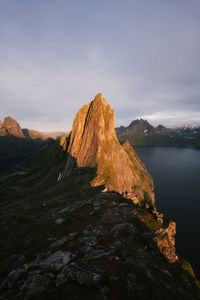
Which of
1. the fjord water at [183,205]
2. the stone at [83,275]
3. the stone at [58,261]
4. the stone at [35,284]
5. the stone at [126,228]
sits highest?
the stone at [83,275]

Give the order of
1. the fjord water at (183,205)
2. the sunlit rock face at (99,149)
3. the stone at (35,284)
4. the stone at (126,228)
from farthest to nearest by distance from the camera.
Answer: the sunlit rock face at (99,149)
the fjord water at (183,205)
the stone at (126,228)
the stone at (35,284)

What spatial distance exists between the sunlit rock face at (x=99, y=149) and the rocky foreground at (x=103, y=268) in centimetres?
3284

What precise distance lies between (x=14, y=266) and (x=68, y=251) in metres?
5.69

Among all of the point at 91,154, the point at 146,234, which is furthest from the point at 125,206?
the point at 91,154

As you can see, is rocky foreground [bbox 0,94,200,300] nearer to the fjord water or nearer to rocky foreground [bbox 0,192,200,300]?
rocky foreground [bbox 0,192,200,300]

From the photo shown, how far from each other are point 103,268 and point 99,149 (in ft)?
177

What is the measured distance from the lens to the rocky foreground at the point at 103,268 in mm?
8461

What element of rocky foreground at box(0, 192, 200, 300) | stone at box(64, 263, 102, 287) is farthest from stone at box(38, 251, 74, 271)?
stone at box(64, 263, 102, 287)

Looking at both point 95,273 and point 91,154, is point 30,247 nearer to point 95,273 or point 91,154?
point 95,273

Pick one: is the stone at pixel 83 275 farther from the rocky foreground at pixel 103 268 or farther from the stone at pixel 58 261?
the stone at pixel 58 261

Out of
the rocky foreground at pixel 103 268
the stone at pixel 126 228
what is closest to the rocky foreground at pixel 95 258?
the rocky foreground at pixel 103 268

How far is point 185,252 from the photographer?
5341 cm

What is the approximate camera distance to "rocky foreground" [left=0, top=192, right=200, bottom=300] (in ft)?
27.8

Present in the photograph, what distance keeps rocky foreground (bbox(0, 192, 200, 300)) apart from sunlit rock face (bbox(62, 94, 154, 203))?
3284 cm
